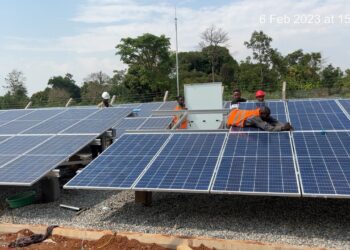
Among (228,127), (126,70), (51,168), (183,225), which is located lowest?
(183,225)

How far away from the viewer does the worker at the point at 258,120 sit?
8.95m

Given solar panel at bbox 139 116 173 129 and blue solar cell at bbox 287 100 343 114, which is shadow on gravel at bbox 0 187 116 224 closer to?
solar panel at bbox 139 116 173 129

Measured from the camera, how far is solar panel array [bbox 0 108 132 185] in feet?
29.4

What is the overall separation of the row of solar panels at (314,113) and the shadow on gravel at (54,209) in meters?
4.23

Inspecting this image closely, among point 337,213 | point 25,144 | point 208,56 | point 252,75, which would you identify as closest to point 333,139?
point 337,213

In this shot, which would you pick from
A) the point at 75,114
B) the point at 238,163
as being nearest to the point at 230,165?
the point at 238,163

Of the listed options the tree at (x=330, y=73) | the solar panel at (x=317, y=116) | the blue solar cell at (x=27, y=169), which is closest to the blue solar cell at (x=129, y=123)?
the blue solar cell at (x=27, y=169)

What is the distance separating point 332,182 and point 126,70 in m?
40.3

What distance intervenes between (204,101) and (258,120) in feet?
12.7

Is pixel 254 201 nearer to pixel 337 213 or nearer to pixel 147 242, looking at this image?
pixel 337 213

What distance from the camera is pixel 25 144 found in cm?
1063

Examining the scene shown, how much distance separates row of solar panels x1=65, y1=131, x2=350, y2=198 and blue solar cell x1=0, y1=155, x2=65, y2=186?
1.14 metres

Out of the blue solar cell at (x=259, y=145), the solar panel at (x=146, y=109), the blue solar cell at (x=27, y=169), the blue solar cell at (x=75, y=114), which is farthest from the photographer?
the solar panel at (x=146, y=109)

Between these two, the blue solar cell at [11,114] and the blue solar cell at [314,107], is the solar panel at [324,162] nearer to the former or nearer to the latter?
the blue solar cell at [314,107]
